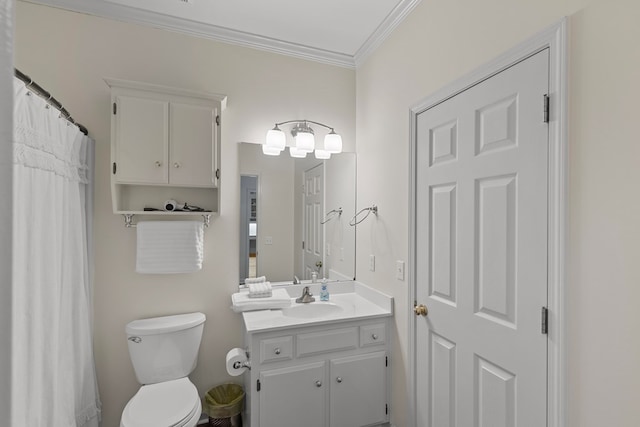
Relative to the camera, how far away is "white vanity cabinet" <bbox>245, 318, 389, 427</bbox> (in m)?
1.77

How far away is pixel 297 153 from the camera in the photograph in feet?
7.88

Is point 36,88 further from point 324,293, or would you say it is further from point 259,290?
point 324,293

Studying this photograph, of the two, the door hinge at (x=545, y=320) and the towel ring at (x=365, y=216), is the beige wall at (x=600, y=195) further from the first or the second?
the towel ring at (x=365, y=216)

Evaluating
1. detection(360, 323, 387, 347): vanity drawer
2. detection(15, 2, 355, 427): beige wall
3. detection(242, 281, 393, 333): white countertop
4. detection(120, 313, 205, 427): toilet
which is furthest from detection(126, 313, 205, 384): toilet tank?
detection(360, 323, 387, 347): vanity drawer

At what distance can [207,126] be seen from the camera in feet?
6.70

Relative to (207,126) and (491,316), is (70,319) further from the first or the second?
(491,316)

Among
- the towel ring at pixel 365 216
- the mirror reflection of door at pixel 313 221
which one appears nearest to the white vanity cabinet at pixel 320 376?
the mirror reflection of door at pixel 313 221

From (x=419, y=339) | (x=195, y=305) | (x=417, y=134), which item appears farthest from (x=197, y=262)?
(x=417, y=134)

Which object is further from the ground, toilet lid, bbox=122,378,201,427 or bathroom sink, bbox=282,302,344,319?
bathroom sink, bbox=282,302,344,319

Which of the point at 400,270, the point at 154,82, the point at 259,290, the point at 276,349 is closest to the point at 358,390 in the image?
the point at 276,349

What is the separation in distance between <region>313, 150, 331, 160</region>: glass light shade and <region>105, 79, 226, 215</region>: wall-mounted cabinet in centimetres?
75

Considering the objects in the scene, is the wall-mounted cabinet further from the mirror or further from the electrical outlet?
the electrical outlet

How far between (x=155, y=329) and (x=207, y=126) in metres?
1.31

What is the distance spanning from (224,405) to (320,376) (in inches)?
26.0
